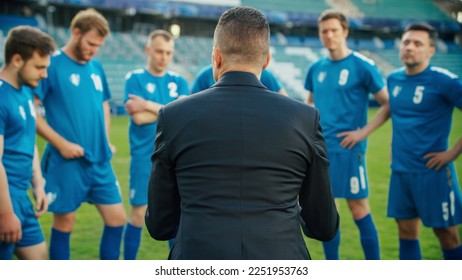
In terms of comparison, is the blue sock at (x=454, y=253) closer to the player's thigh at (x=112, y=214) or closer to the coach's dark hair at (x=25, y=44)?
the player's thigh at (x=112, y=214)

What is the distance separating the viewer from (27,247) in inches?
102

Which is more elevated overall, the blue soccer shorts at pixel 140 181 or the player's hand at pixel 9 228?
the player's hand at pixel 9 228

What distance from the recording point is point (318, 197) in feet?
4.88

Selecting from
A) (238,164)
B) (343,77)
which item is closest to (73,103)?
(343,77)

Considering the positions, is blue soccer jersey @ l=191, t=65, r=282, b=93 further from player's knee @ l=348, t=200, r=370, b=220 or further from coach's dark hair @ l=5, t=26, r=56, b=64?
coach's dark hair @ l=5, t=26, r=56, b=64

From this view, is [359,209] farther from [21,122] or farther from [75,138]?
[21,122]

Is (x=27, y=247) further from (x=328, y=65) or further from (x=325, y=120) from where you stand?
(x=328, y=65)

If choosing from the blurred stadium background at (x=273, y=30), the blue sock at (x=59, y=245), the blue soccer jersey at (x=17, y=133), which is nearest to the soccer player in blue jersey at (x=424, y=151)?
the blue sock at (x=59, y=245)

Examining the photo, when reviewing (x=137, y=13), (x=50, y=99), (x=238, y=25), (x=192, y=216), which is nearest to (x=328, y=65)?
(x=50, y=99)

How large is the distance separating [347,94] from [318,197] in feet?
7.99

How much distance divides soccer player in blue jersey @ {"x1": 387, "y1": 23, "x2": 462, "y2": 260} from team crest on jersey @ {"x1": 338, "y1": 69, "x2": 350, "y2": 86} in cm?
48

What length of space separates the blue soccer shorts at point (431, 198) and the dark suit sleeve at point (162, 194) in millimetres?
2277

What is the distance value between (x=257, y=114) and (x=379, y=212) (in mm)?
4639

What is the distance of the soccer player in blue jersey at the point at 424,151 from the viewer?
314 centimetres
